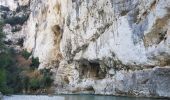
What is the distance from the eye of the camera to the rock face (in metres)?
27.2

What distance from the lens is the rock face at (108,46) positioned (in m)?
27.2

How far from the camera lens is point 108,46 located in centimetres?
3575

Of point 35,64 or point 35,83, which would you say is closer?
point 35,83

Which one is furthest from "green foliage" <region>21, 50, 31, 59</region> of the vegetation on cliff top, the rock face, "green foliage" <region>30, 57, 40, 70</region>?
the vegetation on cliff top

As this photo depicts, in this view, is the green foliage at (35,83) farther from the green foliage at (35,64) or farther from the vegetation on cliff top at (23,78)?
the green foliage at (35,64)

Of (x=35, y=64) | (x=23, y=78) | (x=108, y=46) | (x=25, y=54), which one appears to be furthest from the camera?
(x=25, y=54)

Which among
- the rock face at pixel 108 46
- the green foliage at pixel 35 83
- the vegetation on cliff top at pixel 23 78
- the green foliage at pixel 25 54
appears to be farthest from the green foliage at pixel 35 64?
the green foliage at pixel 35 83

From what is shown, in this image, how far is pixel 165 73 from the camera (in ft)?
81.4

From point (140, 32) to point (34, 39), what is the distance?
37386mm

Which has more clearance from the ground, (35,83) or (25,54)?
(25,54)

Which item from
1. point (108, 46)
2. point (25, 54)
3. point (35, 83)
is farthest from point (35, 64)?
point (108, 46)

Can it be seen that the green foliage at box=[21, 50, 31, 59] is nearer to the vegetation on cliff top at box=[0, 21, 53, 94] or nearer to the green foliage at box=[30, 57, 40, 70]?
the green foliage at box=[30, 57, 40, 70]

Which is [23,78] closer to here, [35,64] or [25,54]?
[35,64]

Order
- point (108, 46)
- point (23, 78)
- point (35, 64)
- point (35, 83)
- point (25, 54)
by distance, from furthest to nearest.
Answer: point (25, 54) < point (35, 64) < point (35, 83) < point (23, 78) < point (108, 46)
